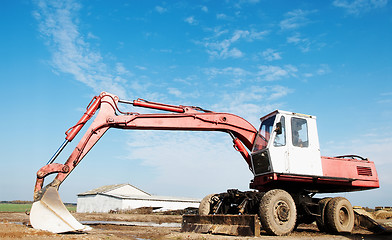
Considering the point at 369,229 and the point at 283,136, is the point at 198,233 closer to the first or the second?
the point at 283,136

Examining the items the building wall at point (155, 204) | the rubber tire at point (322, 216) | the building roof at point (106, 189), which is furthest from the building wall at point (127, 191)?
the rubber tire at point (322, 216)

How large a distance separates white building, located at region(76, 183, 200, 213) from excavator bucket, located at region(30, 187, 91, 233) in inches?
1167

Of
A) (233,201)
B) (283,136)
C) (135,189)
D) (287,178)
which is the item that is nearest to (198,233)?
(233,201)

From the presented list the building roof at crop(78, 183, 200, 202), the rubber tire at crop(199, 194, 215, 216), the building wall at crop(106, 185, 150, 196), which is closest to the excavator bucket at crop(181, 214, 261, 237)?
the rubber tire at crop(199, 194, 215, 216)

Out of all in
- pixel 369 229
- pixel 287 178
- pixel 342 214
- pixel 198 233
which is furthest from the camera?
pixel 369 229

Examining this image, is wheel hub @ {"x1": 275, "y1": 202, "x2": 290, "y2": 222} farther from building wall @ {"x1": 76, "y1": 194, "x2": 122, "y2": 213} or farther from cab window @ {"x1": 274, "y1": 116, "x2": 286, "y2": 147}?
building wall @ {"x1": 76, "y1": 194, "x2": 122, "y2": 213}

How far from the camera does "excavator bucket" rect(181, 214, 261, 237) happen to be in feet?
26.7

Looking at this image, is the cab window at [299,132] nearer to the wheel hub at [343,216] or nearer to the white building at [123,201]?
the wheel hub at [343,216]

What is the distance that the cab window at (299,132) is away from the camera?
10059 mm

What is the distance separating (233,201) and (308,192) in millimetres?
2744

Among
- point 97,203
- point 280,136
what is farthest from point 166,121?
point 97,203

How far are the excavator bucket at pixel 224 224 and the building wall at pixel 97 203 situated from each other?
3047 cm

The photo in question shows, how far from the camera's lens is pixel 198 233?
29.4ft

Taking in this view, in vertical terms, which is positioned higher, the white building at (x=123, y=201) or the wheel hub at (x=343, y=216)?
the white building at (x=123, y=201)
